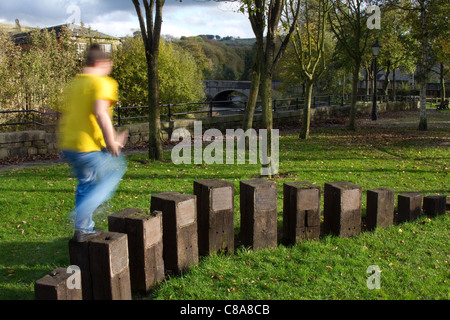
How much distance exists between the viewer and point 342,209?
5246mm

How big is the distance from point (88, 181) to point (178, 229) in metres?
0.97

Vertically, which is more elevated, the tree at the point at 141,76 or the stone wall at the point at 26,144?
the tree at the point at 141,76

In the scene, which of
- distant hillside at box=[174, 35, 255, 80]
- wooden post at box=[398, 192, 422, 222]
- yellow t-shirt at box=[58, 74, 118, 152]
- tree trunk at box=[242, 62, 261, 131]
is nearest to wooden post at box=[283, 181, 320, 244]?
wooden post at box=[398, 192, 422, 222]

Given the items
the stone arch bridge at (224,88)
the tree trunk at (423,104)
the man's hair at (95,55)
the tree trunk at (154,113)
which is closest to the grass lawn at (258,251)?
the tree trunk at (154,113)

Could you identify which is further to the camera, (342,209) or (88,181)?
(342,209)

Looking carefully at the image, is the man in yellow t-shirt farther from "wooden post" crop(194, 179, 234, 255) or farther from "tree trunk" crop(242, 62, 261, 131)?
"tree trunk" crop(242, 62, 261, 131)

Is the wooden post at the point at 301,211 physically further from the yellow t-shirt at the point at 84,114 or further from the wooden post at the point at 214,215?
the yellow t-shirt at the point at 84,114

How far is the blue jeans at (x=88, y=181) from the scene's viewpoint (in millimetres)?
3891

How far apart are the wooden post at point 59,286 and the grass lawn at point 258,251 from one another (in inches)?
37.9

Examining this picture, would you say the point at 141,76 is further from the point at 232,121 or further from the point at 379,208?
the point at 379,208

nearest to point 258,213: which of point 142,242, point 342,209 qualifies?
point 342,209

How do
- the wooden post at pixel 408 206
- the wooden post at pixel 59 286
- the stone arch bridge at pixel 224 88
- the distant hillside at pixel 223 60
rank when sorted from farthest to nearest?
the distant hillside at pixel 223 60 < the stone arch bridge at pixel 224 88 < the wooden post at pixel 408 206 < the wooden post at pixel 59 286

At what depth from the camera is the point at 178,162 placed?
11.1 metres
